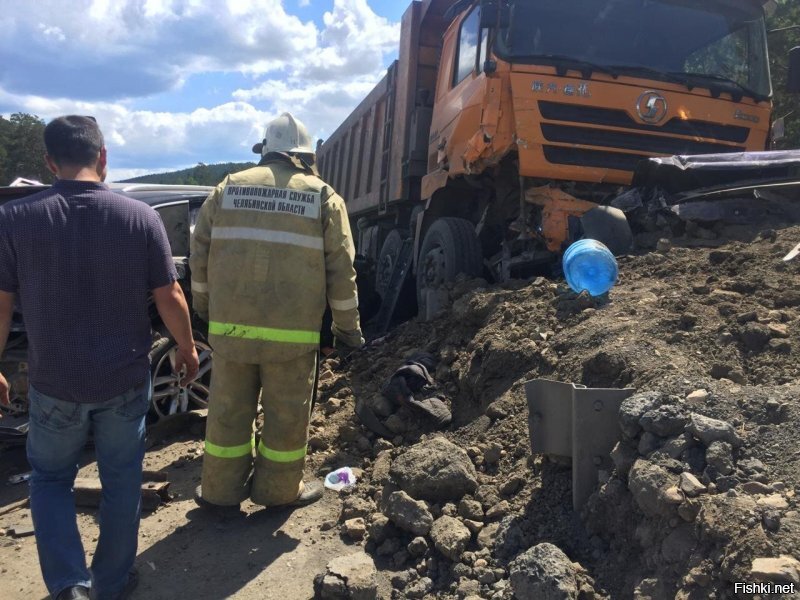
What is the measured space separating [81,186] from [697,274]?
138 inches

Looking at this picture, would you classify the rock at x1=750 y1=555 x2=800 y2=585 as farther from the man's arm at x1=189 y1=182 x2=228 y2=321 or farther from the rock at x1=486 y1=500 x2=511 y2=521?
the man's arm at x1=189 y1=182 x2=228 y2=321

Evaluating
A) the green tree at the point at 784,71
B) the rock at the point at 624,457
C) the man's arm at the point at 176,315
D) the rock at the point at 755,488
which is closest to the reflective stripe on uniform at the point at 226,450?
the man's arm at the point at 176,315

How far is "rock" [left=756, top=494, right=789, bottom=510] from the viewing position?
2.12 metres

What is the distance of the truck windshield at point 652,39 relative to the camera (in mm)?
5512

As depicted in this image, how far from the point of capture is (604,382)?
11.0 ft

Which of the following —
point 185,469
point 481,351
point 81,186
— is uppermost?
point 81,186

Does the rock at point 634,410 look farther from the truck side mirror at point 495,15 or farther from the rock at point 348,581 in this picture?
the truck side mirror at point 495,15

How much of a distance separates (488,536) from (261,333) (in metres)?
1.38

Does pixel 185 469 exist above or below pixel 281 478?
below

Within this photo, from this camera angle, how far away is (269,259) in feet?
10.7

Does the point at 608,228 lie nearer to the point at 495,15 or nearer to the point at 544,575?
the point at 495,15

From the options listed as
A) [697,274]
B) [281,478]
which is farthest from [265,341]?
[697,274]

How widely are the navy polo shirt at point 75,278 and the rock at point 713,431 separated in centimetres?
213

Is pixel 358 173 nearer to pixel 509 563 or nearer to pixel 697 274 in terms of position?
pixel 697 274
